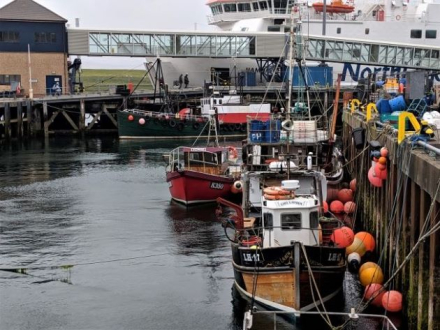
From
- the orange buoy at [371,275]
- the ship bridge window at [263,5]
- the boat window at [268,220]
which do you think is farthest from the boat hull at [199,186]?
the ship bridge window at [263,5]

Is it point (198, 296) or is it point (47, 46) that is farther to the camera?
point (47, 46)

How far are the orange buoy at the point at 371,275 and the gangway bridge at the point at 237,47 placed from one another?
61.5m

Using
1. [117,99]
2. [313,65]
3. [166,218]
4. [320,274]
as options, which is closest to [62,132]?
[117,99]

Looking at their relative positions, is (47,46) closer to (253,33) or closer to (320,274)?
(253,33)

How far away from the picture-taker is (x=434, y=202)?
16078mm

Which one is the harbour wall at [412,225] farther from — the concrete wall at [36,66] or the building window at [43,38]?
the building window at [43,38]

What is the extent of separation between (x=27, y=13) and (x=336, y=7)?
3405 centimetres

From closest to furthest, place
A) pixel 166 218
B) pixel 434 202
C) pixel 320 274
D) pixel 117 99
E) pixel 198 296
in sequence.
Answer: pixel 434 202 → pixel 320 274 → pixel 198 296 → pixel 166 218 → pixel 117 99

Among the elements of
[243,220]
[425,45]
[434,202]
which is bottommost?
[243,220]

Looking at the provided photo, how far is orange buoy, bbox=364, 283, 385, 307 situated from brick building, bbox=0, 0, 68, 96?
6449cm

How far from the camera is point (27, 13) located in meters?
81.8

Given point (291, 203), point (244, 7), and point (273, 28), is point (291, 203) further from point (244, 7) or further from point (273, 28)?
point (244, 7)

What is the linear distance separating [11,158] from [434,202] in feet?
155

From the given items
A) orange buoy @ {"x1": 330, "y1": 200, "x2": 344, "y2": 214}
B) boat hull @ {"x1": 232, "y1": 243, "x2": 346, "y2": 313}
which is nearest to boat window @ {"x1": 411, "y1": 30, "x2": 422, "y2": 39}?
orange buoy @ {"x1": 330, "y1": 200, "x2": 344, "y2": 214}
